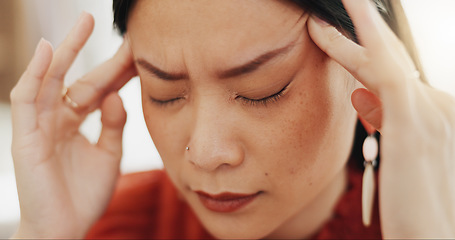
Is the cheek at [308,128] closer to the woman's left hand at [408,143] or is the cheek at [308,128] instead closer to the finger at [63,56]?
the woman's left hand at [408,143]

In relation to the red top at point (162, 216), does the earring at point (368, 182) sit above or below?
above

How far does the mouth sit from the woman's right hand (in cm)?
33

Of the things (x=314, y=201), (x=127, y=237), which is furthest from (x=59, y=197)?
(x=314, y=201)

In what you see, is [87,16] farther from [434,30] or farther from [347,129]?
[434,30]

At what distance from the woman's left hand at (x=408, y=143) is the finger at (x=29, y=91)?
1.97 ft

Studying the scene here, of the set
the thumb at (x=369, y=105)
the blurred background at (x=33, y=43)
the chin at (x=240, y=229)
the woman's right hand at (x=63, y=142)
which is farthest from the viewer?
the blurred background at (x=33, y=43)

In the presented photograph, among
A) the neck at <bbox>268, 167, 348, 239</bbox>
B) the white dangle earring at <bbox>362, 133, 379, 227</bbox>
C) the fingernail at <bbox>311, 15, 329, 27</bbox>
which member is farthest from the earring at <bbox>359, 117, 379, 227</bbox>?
the fingernail at <bbox>311, 15, 329, 27</bbox>

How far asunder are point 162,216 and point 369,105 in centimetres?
64

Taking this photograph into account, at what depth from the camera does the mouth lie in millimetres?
835

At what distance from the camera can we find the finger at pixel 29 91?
937mm

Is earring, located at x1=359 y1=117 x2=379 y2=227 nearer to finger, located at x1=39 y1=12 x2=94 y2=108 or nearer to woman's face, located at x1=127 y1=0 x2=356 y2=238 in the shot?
woman's face, located at x1=127 y1=0 x2=356 y2=238

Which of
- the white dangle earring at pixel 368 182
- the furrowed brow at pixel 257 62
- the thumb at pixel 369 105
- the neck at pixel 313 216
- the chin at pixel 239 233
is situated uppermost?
the furrowed brow at pixel 257 62

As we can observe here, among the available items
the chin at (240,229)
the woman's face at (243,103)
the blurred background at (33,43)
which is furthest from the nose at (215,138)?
the blurred background at (33,43)

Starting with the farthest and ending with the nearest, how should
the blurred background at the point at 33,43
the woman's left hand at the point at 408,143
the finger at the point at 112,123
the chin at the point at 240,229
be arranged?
the blurred background at the point at 33,43 < the finger at the point at 112,123 < the chin at the point at 240,229 < the woman's left hand at the point at 408,143
